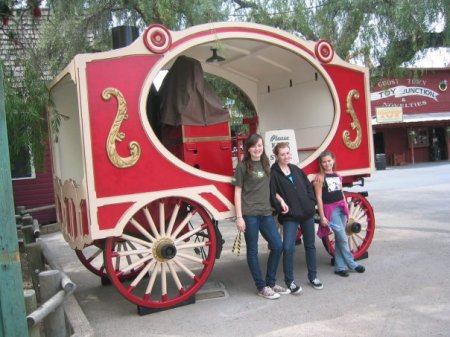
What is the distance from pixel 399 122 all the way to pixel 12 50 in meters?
22.4

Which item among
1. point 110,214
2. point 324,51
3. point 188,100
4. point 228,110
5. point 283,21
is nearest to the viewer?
point 110,214

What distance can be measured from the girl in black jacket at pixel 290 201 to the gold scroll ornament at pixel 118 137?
1.44 m

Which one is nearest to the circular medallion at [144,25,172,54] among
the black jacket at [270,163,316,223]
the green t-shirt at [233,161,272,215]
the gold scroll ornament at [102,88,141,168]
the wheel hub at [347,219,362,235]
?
the gold scroll ornament at [102,88,141,168]

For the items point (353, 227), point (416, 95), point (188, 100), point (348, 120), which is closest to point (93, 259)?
point (188, 100)

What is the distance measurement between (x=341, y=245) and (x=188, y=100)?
237 cm

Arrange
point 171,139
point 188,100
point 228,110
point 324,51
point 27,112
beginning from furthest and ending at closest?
point 228,110 → point 324,51 → point 171,139 → point 188,100 → point 27,112

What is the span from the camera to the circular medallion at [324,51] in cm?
554

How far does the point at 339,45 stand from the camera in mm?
8617

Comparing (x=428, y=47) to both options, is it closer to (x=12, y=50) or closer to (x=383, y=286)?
(x=383, y=286)

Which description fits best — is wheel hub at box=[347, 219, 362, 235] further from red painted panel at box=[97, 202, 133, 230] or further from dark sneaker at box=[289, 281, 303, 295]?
red painted panel at box=[97, 202, 133, 230]

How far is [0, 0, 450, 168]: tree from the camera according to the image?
6691mm

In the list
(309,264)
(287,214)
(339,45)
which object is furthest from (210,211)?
(339,45)

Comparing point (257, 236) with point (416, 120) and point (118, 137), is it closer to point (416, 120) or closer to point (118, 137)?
point (118, 137)

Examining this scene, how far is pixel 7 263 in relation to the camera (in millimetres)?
2705
